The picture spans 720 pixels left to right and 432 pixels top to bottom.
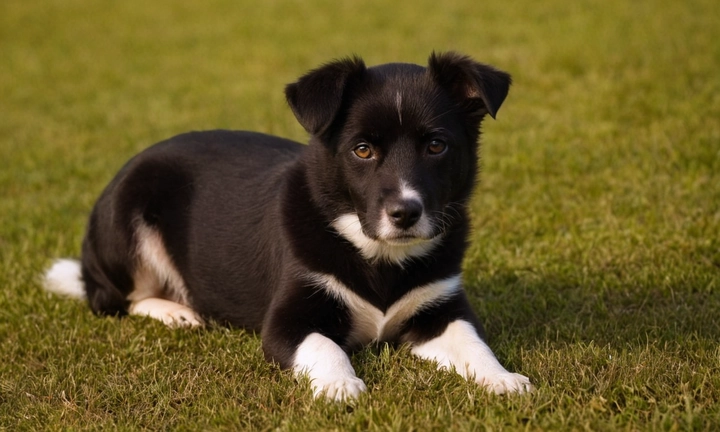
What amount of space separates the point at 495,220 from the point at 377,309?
2.60 metres

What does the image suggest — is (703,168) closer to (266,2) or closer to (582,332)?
(582,332)

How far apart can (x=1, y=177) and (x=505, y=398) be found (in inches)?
279

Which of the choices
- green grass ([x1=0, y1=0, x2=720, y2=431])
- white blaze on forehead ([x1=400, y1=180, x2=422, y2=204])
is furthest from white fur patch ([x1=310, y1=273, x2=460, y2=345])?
white blaze on forehead ([x1=400, y1=180, x2=422, y2=204])

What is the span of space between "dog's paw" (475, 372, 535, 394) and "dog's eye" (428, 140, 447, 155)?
1.07 metres

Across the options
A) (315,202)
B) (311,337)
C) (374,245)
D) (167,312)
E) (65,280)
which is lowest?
(65,280)

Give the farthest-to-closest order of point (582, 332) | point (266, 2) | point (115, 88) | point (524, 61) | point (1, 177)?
point (266, 2) → point (115, 88) → point (524, 61) → point (1, 177) → point (582, 332)

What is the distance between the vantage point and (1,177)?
935 centimetres

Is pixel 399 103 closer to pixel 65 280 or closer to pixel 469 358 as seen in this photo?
pixel 469 358

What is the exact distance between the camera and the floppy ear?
428 cm

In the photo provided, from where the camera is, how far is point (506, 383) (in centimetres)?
393

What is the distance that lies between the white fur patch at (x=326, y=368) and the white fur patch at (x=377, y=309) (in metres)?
0.27

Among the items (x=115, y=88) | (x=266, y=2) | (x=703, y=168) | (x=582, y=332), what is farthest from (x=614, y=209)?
(x=266, y=2)

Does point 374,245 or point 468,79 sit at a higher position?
point 468,79

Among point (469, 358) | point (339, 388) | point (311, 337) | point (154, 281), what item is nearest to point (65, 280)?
point (154, 281)
